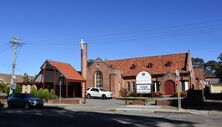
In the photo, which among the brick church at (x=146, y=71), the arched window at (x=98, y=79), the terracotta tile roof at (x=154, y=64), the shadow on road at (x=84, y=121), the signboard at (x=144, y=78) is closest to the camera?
the shadow on road at (x=84, y=121)

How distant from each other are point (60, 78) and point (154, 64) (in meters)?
A: 16.5

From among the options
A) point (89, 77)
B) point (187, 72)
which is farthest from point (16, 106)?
point (187, 72)

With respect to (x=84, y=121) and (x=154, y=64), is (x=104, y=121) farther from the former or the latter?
(x=154, y=64)

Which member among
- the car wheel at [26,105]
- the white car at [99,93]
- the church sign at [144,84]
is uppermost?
the church sign at [144,84]

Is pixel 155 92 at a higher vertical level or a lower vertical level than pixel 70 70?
lower

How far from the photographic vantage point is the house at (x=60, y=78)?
45.9m

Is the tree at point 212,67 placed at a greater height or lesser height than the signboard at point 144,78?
greater

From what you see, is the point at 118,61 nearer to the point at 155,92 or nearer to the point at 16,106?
the point at 155,92

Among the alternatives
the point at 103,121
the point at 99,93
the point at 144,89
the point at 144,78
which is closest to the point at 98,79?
the point at 99,93

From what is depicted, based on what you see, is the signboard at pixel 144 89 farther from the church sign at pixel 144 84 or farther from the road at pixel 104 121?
the road at pixel 104 121

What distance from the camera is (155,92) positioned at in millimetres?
48094

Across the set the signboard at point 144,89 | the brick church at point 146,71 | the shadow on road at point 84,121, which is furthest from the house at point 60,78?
the shadow on road at point 84,121

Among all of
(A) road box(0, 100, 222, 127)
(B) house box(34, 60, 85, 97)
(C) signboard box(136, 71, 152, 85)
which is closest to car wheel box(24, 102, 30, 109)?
(A) road box(0, 100, 222, 127)

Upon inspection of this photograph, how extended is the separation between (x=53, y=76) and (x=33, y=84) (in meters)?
3.24
